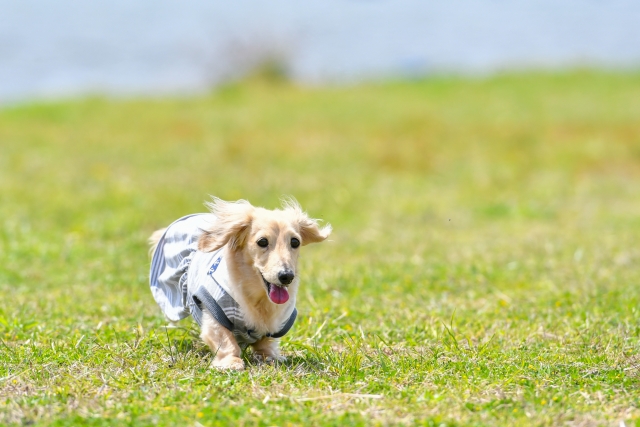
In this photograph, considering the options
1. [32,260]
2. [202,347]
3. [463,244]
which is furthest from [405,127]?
[202,347]

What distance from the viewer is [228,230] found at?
17.4ft

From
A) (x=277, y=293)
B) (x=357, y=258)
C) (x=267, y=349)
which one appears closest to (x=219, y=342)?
(x=267, y=349)

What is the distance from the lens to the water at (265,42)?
2639cm

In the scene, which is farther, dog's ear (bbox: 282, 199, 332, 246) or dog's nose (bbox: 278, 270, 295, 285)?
dog's ear (bbox: 282, 199, 332, 246)

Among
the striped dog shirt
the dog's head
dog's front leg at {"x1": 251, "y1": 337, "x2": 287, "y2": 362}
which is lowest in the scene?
dog's front leg at {"x1": 251, "y1": 337, "x2": 287, "y2": 362}

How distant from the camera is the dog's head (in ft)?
16.9

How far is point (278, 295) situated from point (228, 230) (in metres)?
0.47

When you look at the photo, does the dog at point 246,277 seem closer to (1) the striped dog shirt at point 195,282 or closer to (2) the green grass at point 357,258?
(1) the striped dog shirt at point 195,282

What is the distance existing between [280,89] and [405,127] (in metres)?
6.88

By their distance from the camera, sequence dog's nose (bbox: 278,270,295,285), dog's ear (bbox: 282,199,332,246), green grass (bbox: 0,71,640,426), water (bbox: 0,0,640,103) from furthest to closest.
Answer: water (bbox: 0,0,640,103), dog's ear (bbox: 282,199,332,246), dog's nose (bbox: 278,270,295,285), green grass (bbox: 0,71,640,426)

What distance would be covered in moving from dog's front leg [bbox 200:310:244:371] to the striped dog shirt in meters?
0.05

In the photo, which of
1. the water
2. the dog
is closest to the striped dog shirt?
the dog

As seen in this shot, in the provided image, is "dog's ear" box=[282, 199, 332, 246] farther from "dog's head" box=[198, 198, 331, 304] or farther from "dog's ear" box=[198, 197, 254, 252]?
"dog's ear" box=[198, 197, 254, 252]

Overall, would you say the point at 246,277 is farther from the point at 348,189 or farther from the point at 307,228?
the point at 348,189
